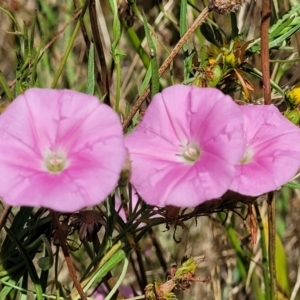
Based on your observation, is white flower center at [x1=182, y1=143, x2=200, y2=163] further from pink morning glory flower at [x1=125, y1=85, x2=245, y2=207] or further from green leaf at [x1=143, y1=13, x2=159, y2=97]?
green leaf at [x1=143, y1=13, x2=159, y2=97]

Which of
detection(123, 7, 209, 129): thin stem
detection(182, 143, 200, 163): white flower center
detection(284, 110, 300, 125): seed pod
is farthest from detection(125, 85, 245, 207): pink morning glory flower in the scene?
detection(284, 110, 300, 125): seed pod

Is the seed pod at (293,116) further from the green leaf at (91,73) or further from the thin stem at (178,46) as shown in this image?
the green leaf at (91,73)

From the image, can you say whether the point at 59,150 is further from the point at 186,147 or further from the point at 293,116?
the point at 293,116

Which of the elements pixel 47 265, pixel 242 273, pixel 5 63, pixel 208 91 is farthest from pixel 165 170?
pixel 5 63

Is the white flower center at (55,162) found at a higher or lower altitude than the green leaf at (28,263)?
higher

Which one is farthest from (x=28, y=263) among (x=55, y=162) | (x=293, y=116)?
(x=293, y=116)

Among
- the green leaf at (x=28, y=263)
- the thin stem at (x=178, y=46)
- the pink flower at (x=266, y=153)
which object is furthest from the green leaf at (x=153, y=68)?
the green leaf at (x=28, y=263)
